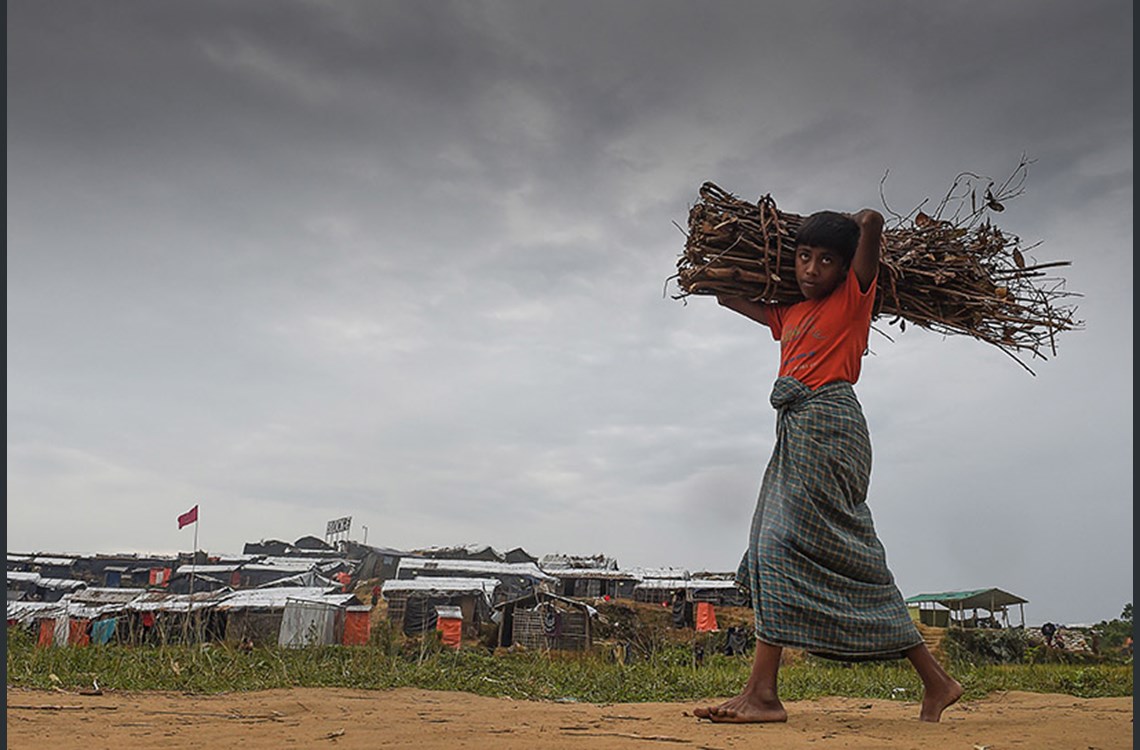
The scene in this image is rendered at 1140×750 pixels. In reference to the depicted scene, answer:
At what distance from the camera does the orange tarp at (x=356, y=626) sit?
19.0 m

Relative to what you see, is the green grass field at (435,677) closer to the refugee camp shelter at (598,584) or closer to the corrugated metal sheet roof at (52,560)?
the refugee camp shelter at (598,584)

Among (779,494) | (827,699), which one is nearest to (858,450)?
(779,494)

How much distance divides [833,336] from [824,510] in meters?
0.74

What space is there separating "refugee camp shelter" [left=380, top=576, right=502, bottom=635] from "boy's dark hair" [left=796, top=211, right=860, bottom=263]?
827 inches

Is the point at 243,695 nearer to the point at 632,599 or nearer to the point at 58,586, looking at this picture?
the point at 632,599

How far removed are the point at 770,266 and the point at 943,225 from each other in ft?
3.30

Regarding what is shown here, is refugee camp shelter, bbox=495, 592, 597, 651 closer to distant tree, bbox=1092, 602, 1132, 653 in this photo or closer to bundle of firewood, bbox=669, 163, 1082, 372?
distant tree, bbox=1092, 602, 1132, 653

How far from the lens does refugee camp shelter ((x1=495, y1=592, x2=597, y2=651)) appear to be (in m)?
21.4

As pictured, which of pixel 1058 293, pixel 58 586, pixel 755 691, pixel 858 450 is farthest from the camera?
pixel 58 586

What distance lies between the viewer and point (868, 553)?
3662 millimetres

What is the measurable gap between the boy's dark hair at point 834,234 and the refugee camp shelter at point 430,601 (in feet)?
69.0

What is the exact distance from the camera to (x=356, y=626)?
20078 millimetres

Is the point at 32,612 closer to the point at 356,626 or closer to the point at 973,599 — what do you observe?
the point at 356,626

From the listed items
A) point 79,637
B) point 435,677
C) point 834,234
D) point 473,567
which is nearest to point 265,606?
point 473,567
